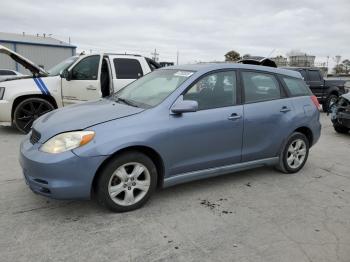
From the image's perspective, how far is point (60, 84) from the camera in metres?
7.87

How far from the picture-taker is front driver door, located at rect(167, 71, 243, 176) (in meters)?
4.02

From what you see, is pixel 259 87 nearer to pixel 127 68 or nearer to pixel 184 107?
pixel 184 107

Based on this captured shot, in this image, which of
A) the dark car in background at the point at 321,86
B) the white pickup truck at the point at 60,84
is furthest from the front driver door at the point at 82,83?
the dark car in background at the point at 321,86

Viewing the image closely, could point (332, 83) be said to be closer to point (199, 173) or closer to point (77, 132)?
point (199, 173)

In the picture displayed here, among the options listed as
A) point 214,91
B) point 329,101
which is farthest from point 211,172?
point 329,101

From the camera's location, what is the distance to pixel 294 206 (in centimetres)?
413

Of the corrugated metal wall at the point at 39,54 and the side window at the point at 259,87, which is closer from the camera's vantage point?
the side window at the point at 259,87

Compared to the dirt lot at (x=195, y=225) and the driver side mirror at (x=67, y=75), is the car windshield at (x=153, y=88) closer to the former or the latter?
the dirt lot at (x=195, y=225)

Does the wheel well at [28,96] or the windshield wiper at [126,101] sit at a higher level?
the windshield wiper at [126,101]

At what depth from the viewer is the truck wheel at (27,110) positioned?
298 inches

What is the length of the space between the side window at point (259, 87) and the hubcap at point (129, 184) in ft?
5.75

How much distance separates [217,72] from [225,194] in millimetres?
1540

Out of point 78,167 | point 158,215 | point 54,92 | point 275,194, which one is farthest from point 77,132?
point 54,92

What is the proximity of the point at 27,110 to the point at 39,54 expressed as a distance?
1147 inches
